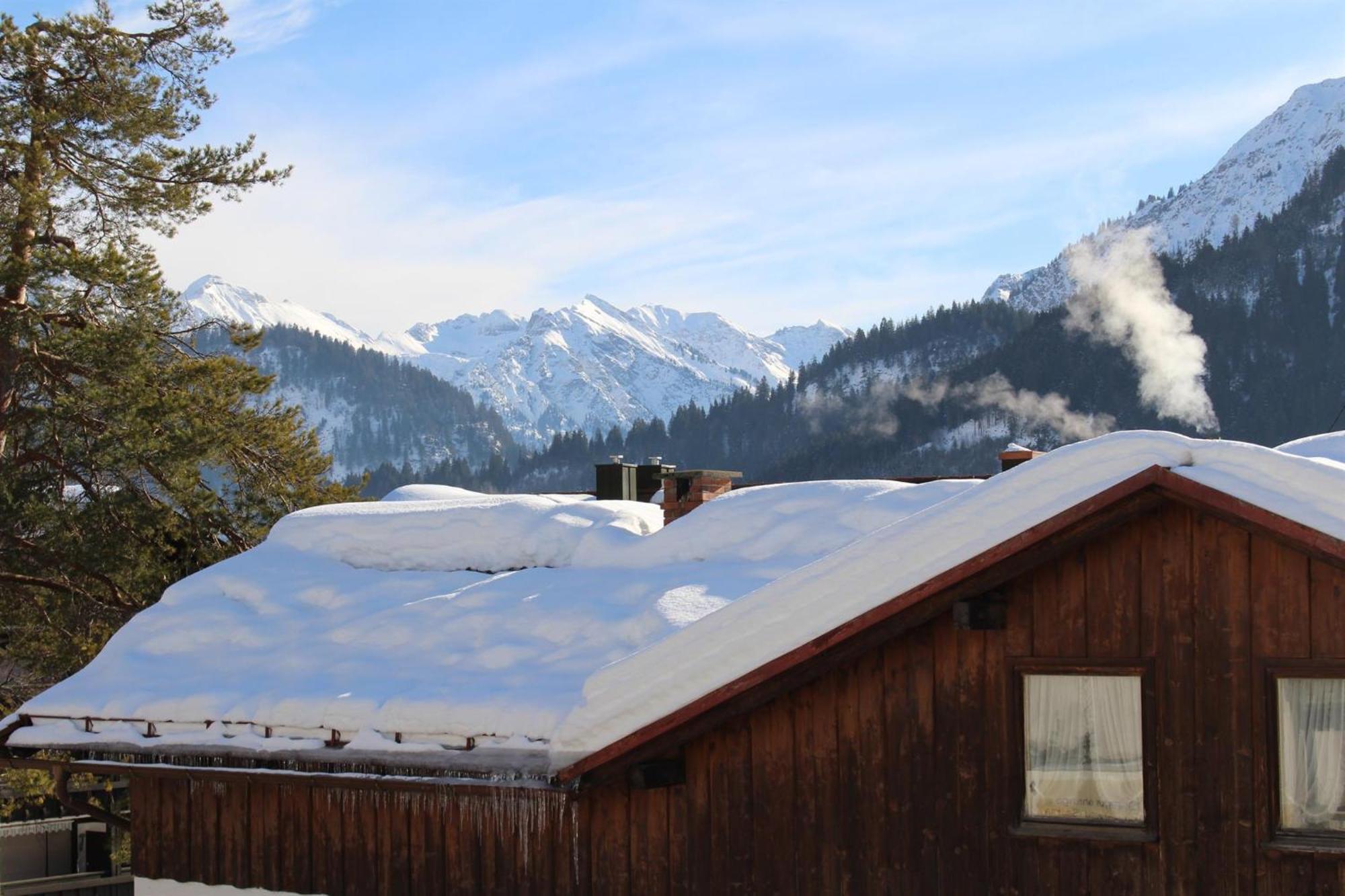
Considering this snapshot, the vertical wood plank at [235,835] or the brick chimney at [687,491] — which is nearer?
the vertical wood plank at [235,835]

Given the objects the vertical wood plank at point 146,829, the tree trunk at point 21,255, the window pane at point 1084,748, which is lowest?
the vertical wood plank at point 146,829

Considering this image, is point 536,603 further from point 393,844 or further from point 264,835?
point 264,835

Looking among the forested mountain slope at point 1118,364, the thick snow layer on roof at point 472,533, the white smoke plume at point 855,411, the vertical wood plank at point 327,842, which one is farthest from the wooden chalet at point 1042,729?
the white smoke plume at point 855,411

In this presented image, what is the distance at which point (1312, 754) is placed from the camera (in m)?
6.84

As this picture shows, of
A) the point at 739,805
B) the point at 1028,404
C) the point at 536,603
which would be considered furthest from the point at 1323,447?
the point at 1028,404

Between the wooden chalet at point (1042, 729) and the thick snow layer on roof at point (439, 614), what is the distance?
0.83 metres

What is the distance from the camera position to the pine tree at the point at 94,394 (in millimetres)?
19797

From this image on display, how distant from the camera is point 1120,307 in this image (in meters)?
126

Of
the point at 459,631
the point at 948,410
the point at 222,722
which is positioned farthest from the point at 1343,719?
the point at 948,410

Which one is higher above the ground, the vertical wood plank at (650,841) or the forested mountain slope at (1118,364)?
the forested mountain slope at (1118,364)

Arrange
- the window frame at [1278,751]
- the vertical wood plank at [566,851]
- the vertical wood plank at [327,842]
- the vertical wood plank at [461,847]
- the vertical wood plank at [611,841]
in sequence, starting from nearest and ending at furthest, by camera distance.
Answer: the window frame at [1278,751], the vertical wood plank at [611,841], the vertical wood plank at [566,851], the vertical wood plank at [461,847], the vertical wood plank at [327,842]

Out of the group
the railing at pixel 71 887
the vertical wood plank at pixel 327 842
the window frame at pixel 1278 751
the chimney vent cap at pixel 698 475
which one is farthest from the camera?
the railing at pixel 71 887

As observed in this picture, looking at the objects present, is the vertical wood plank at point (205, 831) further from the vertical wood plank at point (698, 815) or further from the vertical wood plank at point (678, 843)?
the vertical wood plank at point (698, 815)

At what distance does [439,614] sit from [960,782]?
172 inches
